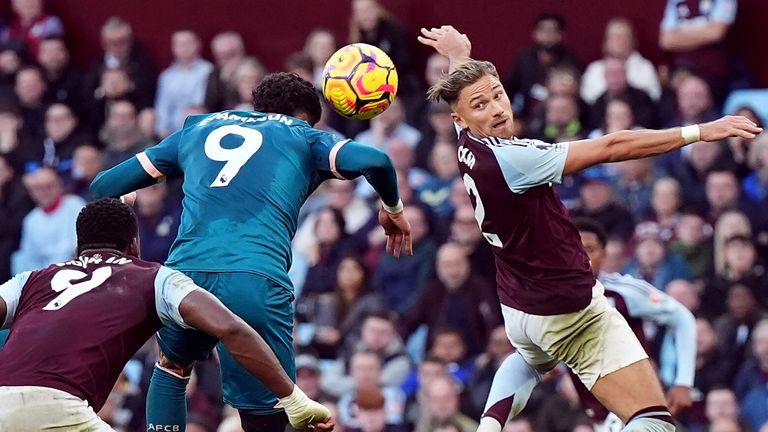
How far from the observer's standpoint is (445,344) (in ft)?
47.9

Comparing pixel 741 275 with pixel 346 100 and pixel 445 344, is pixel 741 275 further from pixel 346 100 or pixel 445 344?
pixel 346 100

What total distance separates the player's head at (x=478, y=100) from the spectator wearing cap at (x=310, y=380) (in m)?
5.30

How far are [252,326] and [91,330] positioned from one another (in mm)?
1059

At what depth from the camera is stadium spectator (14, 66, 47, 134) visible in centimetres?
1894

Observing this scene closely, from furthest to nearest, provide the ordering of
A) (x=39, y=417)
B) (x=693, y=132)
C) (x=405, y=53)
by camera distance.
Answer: (x=405, y=53) < (x=693, y=132) < (x=39, y=417)

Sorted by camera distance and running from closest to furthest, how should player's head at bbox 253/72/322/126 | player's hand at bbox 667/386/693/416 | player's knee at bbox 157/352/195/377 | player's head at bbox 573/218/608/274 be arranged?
1. player's knee at bbox 157/352/195/377
2. player's head at bbox 253/72/322/126
3. player's hand at bbox 667/386/693/416
4. player's head at bbox 573/218/608/274

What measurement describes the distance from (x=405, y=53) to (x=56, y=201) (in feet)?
13.1

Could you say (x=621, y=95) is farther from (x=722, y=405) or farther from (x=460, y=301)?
(x=722, y=405)

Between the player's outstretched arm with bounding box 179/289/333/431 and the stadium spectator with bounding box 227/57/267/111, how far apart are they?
9.28 metres

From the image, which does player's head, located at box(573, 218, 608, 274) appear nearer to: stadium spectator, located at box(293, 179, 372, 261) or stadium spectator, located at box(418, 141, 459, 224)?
stadium spectator, located at box(418, 141, 459, 224)

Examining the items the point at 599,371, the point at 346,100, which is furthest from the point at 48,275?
the point at 599,371

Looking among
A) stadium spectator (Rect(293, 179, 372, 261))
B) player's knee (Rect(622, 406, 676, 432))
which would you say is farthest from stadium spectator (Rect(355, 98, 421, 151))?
player's knee (Rect(622, 406, 676, 432))

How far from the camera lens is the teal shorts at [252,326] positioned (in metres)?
8.92

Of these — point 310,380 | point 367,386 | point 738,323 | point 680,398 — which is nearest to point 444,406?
point 367,386
